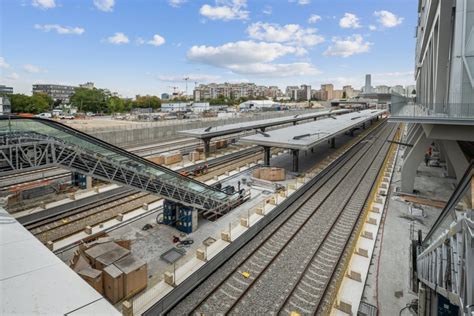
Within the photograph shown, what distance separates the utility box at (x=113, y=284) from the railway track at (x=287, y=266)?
1.75m

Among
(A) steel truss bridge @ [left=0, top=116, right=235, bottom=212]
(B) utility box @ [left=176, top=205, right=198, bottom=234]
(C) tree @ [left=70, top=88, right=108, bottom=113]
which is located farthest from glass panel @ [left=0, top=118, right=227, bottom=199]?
(C) tree @ [left=70, top=88, right=108, bottom=113]

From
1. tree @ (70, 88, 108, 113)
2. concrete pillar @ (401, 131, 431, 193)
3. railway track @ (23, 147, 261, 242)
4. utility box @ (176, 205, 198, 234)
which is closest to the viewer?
utility box @ (176, 205, 198, 234)

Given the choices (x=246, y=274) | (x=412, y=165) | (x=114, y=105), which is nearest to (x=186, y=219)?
(x=246, y=274)

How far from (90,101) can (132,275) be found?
85.2 m

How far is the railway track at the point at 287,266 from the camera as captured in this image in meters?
8.47

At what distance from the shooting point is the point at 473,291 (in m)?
3.23

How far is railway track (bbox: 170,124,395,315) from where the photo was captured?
8.47m

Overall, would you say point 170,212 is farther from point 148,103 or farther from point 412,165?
point 148,103

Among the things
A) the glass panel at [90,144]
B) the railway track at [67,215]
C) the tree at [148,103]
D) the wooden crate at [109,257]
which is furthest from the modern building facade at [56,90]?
the wooden crate at [109,257]

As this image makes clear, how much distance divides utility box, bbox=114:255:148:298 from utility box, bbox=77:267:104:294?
0.60m

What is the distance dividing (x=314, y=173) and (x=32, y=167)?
61.8ft

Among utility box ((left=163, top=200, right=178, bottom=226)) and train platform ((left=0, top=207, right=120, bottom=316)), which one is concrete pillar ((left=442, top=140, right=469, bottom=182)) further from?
train platform ((left=0, top=207, right=120, bottom=316))

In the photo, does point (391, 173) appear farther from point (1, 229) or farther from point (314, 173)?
point (1, 229)

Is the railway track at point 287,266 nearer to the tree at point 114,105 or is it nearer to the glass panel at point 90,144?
the glass panel at point 90,144
